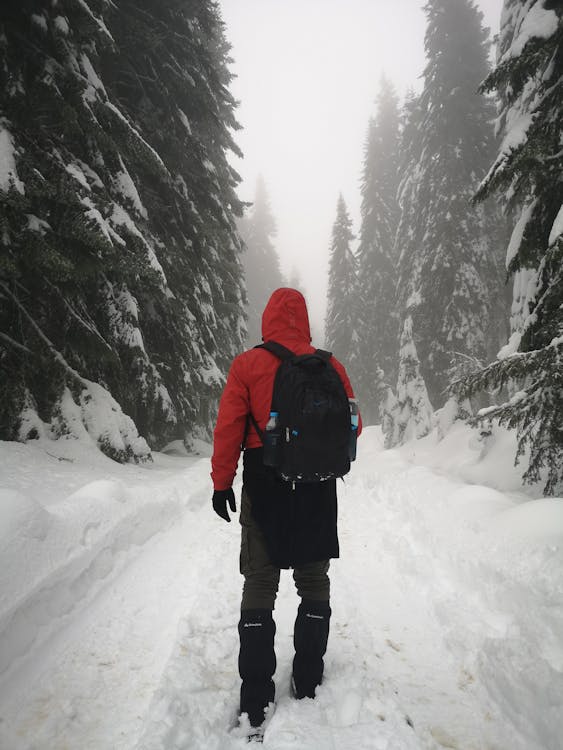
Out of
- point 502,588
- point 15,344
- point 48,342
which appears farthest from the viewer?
point 48,342

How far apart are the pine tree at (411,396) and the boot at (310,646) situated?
12781 millimetres

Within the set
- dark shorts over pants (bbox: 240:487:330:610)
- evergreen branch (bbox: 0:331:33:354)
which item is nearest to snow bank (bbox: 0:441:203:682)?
evergreen branch (bbox: 0:331:33:354)

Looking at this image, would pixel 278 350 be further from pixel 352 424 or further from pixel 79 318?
pixel 79 318

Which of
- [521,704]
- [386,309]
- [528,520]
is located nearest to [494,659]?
[521,704]

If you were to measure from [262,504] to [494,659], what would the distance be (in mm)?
1889

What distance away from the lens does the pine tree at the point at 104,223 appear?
5141 mm

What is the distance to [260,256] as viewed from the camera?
126ft

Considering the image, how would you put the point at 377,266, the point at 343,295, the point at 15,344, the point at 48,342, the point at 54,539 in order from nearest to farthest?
the point at 54,539
the point at 15,344
the point at 48,342
the point at 377,266
the point at 343,295

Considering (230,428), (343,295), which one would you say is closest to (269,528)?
(230,428)

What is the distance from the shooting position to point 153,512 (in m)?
5.03

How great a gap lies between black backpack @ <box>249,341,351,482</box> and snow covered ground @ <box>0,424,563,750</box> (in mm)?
1408

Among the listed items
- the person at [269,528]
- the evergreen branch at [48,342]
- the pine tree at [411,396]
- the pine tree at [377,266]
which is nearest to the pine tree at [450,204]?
the pine tree at [411,396]

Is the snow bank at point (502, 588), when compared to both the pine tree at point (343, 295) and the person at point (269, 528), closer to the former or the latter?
the person at point (269, 528)

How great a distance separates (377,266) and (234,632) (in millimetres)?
24419
